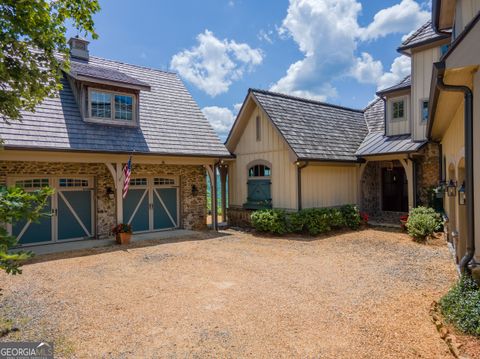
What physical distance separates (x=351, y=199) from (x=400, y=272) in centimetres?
760

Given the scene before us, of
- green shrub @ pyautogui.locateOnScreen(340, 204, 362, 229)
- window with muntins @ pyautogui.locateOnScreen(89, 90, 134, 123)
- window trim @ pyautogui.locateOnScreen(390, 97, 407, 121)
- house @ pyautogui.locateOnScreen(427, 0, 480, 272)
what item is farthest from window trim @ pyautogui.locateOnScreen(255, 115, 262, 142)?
house @ pyautogui.locateOnScreen(427, 0, 480, 272)

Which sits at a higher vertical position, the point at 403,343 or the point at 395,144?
the point at 395,144

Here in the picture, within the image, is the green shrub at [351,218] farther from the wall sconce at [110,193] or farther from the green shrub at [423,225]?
the wall sconce at [110,193]

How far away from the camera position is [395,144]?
13367 millimetres

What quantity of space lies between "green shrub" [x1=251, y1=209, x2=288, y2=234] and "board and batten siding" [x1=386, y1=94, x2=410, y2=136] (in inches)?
→ 252

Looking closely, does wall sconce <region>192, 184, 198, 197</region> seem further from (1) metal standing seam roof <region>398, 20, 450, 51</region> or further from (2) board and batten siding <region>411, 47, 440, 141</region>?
(1) metal standing seam roof <region>398, 20, 450, 51</region>

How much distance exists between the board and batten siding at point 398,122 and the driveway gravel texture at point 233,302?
611 centimetres

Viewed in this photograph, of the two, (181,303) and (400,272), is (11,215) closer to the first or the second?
(181,303)

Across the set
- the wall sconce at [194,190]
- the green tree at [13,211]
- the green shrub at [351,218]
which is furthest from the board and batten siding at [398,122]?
the green tree at [13,211]

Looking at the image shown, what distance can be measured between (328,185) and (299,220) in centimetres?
258

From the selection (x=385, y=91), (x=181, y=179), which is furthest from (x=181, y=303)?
(x=385, y=91)

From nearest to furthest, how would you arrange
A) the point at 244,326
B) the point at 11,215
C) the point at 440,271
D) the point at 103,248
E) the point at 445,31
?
the point at 11,215 < the point at 244,326 < the point at 440,271 < the point at 445,31 < the point at 103,248

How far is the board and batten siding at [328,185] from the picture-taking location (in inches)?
504

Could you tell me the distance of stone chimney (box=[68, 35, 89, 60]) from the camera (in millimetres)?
13188
